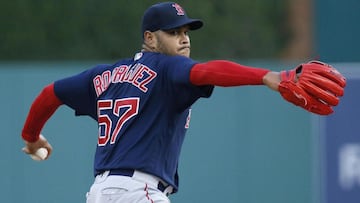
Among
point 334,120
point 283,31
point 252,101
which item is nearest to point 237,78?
point 334,120

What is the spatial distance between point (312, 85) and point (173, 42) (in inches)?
37.8

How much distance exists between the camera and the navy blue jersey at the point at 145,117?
15.1 ft

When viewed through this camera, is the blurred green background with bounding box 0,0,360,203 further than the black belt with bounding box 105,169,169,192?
Yes

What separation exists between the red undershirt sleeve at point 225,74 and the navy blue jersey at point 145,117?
18 centimetres

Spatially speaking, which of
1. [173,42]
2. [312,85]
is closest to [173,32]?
[173,42]

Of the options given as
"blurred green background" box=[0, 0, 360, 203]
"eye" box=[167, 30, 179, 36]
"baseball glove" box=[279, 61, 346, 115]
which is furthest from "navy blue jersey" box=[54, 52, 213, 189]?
"blurred green background" box=[0, 0, 360, 203]

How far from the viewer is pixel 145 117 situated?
463 cm

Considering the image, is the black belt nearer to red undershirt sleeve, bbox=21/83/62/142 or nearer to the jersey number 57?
the jersey number 57

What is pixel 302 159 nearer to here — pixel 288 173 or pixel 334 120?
pixel 288 173

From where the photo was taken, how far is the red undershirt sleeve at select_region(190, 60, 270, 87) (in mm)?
4141

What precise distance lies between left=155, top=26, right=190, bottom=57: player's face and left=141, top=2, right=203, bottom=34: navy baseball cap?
34 mm

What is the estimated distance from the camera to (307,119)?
853cm

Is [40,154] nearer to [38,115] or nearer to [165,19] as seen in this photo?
[38,115]

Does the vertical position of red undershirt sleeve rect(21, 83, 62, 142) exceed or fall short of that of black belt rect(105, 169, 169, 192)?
it exceeds it
